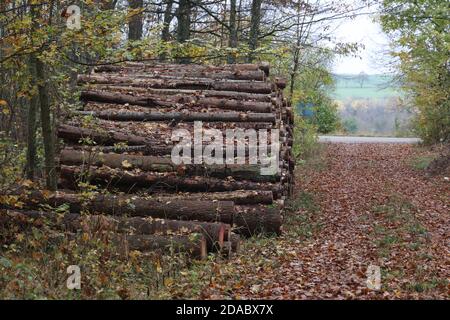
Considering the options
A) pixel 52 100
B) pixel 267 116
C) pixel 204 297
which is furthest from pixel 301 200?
pixel 204 297

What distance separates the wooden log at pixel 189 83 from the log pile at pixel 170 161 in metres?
0.02

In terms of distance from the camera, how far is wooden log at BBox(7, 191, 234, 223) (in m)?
10.2

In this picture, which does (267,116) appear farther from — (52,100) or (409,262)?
(52,100)

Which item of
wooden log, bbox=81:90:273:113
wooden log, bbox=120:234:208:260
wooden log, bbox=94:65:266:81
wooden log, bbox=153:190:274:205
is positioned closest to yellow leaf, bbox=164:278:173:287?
wooden log, bbox=120:234:208:260

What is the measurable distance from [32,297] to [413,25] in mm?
16408

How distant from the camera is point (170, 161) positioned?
1119 centimetres

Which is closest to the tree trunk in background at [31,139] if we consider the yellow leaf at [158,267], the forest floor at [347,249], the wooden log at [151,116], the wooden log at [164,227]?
the wooden log at [151,116]

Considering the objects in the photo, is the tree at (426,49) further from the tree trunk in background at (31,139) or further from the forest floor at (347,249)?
the tree trunk in background at (31,139)

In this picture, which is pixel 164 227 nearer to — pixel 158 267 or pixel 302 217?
pixel 158 267

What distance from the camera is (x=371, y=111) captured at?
299 feet

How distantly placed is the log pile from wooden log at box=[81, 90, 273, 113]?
0.02 metres

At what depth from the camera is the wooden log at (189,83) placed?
1380cm

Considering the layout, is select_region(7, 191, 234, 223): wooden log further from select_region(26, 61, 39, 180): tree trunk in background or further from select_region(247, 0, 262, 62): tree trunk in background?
select_region(247, 0, 262, 62): tree trunk in background

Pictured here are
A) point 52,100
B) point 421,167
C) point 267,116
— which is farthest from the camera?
point 421,167
